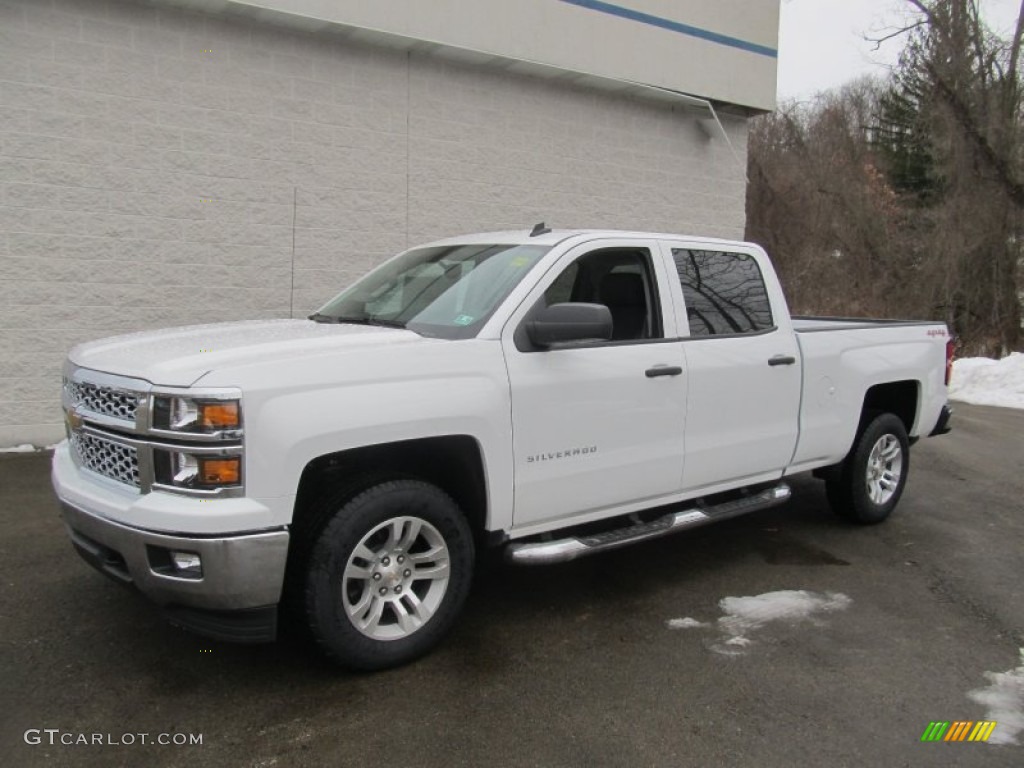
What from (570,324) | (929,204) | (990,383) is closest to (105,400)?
(570,324)

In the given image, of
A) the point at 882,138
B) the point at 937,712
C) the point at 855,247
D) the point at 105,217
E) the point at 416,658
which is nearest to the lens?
the point at 937,712

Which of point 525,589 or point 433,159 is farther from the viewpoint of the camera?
point 433,159

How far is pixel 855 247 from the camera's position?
24.1 m

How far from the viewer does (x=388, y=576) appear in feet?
11.0

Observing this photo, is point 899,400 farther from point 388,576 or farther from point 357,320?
point 388,576

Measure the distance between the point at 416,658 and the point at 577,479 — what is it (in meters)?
1.13

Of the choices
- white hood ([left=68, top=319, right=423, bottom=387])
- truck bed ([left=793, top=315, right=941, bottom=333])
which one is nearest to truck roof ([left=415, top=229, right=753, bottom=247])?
white hood ([left=68, top=319, right=423, bottom=387])

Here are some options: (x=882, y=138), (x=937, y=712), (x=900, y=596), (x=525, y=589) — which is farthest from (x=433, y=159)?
(x=882, y=138)

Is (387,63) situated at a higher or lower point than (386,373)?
higher

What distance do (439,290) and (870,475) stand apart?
143 inches

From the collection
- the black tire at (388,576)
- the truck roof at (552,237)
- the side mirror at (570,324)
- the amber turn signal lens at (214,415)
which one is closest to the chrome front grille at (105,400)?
the amber turn signal lens at (214,415)

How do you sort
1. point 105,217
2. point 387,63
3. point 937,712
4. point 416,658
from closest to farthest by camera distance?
point 937,712
point 416,658
point 105,217
point 387,63

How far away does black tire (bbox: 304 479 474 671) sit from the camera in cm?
314

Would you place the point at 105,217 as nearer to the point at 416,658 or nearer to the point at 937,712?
the point at 416,658
